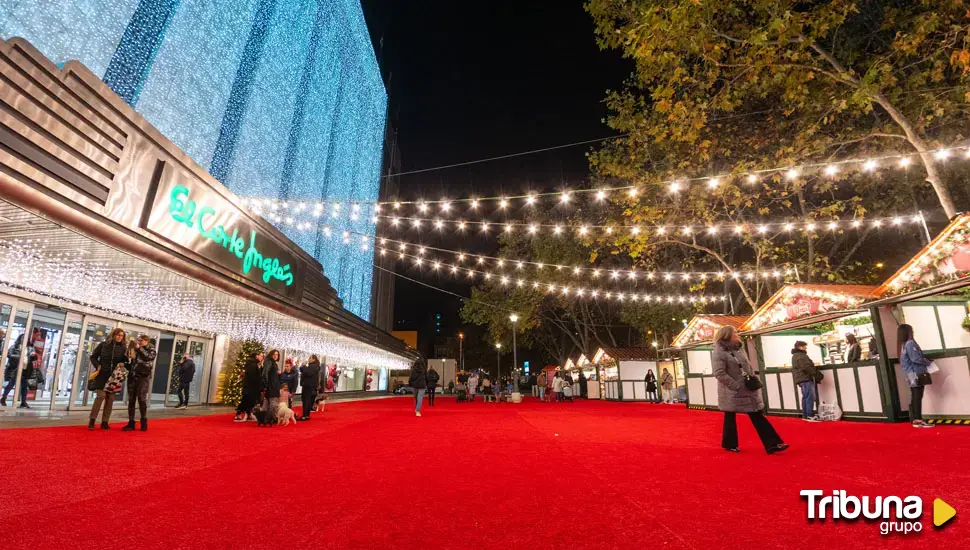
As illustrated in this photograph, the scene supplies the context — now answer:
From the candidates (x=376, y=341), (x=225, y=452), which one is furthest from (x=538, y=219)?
Result: (x=225, y=452)

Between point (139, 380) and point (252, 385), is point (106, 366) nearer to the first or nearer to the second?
point (139, 380)

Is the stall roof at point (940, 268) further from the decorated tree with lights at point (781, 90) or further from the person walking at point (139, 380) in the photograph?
the person walking at point (139, 380)

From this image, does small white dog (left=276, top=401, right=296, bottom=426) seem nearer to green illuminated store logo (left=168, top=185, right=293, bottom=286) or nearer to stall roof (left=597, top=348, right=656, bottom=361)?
green illuminated store logo (left=168, top=185, right=293, bottom=286)

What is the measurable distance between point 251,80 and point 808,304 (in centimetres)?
1472

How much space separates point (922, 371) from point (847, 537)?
7288 mm

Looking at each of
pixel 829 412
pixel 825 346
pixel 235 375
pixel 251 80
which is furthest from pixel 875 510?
pixel 251 80

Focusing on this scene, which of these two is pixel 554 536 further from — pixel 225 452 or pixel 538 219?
pixel 538 219

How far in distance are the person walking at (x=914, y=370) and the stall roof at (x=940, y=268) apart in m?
0.74

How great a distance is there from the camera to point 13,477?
3225 millimetres

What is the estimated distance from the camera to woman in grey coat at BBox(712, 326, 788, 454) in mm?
4637

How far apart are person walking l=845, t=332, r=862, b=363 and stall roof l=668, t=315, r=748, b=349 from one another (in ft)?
11.1

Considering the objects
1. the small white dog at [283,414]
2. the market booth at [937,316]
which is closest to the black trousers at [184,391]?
the small white dog at [283,414]

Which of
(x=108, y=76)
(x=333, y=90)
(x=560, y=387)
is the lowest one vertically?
(x=560, y=387)

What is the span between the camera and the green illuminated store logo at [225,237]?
20.4 ft
